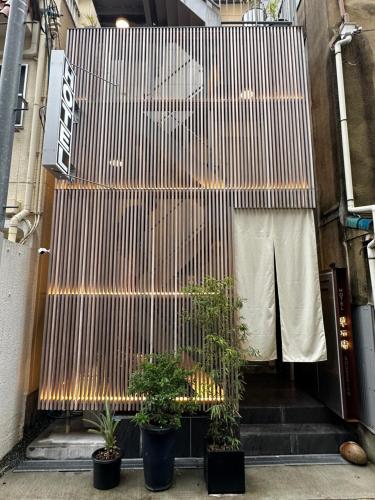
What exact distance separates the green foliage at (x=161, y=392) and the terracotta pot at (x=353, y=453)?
108 inches

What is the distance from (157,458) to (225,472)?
0.96 m

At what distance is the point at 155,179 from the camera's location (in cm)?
606

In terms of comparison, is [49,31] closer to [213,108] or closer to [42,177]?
[42,177]

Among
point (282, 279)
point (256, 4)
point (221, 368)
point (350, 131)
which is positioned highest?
point (256, 4)

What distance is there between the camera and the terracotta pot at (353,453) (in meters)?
4.88

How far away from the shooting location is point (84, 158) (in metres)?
6.08

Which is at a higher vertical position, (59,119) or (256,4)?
(256,4)

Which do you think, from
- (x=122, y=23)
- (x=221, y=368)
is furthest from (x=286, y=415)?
(x=122, y=23)

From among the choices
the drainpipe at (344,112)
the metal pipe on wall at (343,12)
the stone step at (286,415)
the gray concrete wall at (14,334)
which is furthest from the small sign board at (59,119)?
the metal pipe on wall at (343,12)

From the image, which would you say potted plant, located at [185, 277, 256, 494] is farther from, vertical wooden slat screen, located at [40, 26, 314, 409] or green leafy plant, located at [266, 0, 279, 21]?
green leafy plant, located at [266, 0, 279, 21]

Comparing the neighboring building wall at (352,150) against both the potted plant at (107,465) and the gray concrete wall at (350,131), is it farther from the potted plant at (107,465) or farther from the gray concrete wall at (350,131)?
the potted plant at (107,465)

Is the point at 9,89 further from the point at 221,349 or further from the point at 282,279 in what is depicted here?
the point at 282,279

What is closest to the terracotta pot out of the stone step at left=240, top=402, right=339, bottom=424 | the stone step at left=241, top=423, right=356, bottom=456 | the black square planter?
the stone step at left=241, top=423, right=356, bottom=456

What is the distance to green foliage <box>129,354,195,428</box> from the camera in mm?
4359
